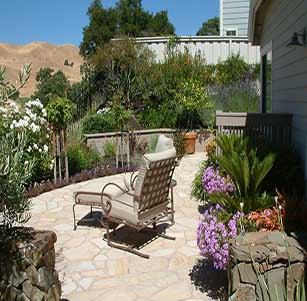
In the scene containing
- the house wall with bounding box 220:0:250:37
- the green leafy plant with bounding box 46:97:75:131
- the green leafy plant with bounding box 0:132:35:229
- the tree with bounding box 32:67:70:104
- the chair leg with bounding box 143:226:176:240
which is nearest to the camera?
the green leafy plant with bounding box 0:132:35:229

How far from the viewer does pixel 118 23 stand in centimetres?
2133

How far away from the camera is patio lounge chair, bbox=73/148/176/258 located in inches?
181

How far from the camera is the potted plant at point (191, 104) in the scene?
466 inches

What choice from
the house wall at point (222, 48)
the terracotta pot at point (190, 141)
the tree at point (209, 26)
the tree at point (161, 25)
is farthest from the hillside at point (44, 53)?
the terracotta pot at point (190, 141)

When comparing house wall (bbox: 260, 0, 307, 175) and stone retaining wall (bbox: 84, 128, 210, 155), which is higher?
house wall (bbox: 260, 0, 307, 175)

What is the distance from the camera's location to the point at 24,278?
10.0 ft

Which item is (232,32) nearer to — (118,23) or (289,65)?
(118,23)

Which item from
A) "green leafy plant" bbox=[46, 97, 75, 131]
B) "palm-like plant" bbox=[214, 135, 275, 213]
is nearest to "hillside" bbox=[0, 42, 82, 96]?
"green leafy plant" bbox=[46, 97, 75, 131]

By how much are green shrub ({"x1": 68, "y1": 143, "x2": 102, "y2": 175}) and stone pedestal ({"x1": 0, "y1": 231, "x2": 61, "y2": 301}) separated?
608cm

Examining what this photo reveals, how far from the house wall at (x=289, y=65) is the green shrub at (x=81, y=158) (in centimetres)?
429

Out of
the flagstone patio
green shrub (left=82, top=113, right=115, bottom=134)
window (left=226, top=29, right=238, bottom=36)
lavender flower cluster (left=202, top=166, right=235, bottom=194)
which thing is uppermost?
window (left=226, top=29, right=238, bottom=36)

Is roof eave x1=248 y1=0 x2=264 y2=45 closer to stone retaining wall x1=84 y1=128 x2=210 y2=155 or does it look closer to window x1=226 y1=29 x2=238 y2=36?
stone retaining wall x1=84 y1=128 x2=210 y2=155

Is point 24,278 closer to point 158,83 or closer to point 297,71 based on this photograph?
point 297,71

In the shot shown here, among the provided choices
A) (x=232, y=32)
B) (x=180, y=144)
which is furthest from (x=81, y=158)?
(x=232, y=32)
